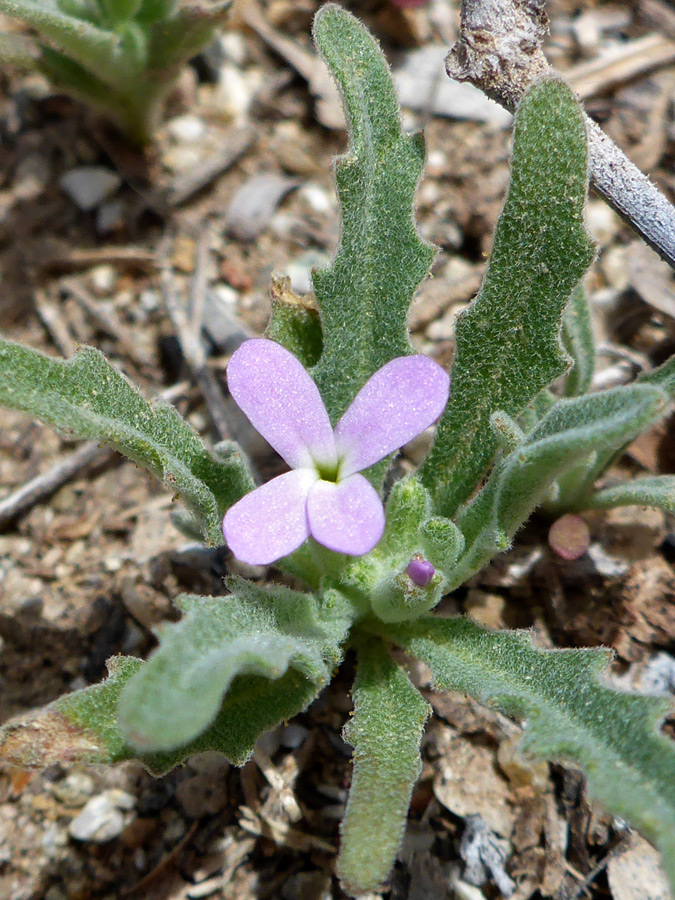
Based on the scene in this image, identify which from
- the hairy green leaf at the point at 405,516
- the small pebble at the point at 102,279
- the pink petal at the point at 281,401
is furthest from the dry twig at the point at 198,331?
the pink petal at the point at 281,401

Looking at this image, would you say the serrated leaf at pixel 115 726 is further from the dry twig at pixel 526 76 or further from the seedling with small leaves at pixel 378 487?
the dry twig at pixel 526 76

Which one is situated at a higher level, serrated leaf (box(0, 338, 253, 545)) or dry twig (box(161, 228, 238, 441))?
serrated leaf (box(0, 338, 253, 545))

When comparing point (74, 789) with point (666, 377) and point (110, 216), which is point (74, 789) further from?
point (110, 216)

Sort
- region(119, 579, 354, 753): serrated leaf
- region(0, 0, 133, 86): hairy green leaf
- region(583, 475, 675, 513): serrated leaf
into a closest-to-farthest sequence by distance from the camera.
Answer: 1. region(119, 579, 354, 753): serrated leaf
2. region(583, 475, 675, 513): serrated leaf
3. region(0, 0, 133, 86): hairy green leaf

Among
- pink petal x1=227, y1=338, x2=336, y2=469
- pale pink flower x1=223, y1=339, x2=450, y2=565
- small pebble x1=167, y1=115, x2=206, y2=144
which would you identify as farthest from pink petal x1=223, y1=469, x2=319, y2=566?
small pebble x1=167, y1=115, x2=206, y2=144

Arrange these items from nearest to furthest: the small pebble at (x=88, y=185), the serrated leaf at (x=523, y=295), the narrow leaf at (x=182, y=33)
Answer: the serrated leaf at (x=523, y=295)
the narrow leaf at (x=182, y=33)
the small pebble at (x=88, y=185)

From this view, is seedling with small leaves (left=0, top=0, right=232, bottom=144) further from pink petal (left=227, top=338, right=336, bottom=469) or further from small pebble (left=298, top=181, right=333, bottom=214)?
pink petal (left=227, top=338, right=336, bottom=469)

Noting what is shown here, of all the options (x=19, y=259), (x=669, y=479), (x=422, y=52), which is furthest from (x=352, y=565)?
(x=422, y=52)

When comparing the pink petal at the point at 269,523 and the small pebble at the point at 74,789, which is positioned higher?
the pink petal at the point at 269,523
